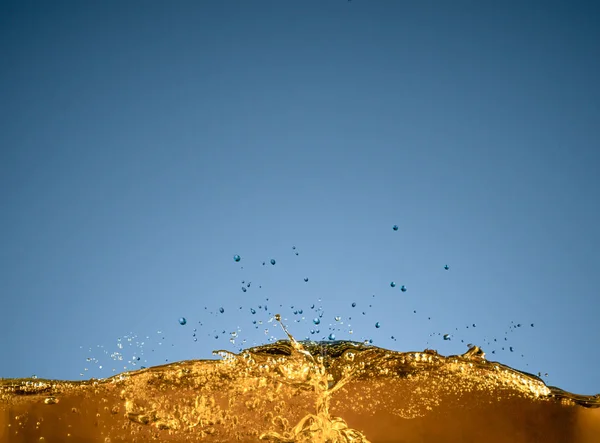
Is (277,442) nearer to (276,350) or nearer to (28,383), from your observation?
(276,350)

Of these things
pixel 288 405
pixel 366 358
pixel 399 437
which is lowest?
pixel 399 437

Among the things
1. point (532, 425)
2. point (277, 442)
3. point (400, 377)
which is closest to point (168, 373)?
point (277, 442)

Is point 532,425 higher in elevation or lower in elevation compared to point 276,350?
lower

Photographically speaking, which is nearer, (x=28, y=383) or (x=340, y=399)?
(x=340, y=399)
